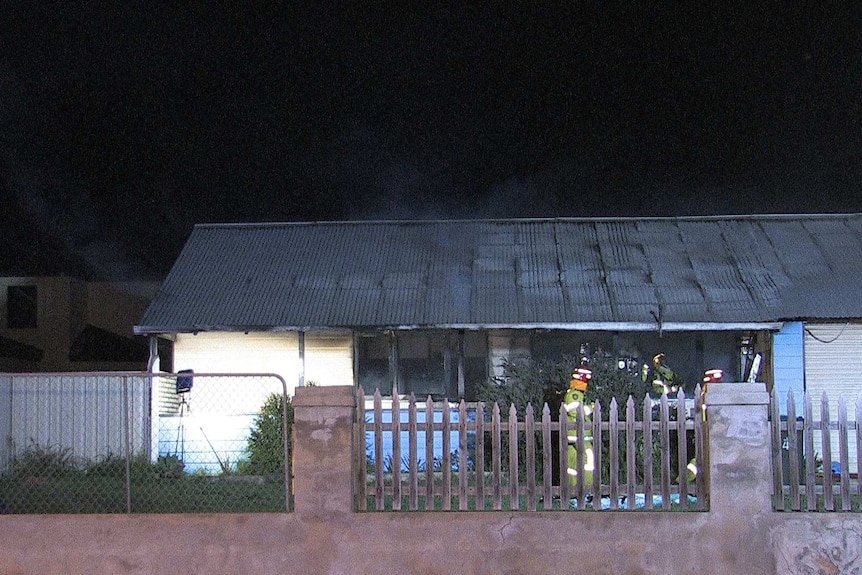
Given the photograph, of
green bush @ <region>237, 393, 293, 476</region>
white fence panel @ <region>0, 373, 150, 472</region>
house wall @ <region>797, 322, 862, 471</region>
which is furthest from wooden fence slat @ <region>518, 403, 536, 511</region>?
house wall @ <region>797, 322, 862, 471</region>

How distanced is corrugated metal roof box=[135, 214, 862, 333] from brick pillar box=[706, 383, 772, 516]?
6780 millimetres

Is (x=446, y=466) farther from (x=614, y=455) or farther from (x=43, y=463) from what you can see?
(x=43, y=463)

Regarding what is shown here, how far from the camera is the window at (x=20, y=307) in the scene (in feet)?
106

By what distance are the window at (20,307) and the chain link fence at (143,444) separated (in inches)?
710

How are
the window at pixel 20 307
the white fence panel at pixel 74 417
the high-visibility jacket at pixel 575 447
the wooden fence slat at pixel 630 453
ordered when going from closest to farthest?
1. the wooden fence slat at pixel 630 453
2. the high-visibility jacket at pixel 575 447
3. the white fence panel at pixel 74 417
4. the window at pixel 20 307

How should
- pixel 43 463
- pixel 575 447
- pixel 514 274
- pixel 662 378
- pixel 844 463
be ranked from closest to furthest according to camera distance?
pixel 844 463
pixel 575 447
pixel 43 463
pixel 662 378
pixel 514 274

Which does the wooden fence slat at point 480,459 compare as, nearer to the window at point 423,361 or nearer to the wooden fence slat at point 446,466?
the wooden fence slat at point 446,466

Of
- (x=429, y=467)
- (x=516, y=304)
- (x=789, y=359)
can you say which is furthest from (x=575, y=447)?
(x=789, y=359)

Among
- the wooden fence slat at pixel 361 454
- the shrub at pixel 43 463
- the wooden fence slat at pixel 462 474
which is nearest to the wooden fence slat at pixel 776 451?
the wooden fence slat at pixel 462 474

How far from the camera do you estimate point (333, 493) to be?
8484 mm

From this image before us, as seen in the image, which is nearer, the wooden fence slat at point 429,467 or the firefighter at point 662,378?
the wooden fence slat at point 429,467

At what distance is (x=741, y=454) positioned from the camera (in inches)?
332

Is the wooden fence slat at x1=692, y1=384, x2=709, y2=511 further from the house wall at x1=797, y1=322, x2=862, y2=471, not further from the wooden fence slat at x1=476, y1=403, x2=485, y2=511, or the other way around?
the house wall at x1=797, y1=322, x2=862, y2=471

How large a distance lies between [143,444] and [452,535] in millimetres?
7720
